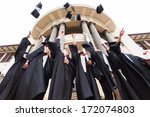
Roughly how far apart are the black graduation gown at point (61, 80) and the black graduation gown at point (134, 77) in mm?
1031

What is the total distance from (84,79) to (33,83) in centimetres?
89

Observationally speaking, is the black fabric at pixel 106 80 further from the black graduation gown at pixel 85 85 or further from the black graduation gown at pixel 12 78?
the black graduation gown at pixel 12 78

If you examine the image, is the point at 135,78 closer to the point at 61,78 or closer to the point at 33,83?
the point at 61,78

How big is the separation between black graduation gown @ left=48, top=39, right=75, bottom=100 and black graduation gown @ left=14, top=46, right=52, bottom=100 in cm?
18

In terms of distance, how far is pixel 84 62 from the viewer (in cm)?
439

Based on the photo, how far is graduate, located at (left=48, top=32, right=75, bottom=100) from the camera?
148 inches

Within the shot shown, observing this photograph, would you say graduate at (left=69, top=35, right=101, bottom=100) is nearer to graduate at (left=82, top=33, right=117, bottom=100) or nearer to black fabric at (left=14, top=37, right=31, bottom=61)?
graduate at (left=82, top=33, right=117, bottom=100)

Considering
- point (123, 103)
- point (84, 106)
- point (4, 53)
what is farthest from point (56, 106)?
point (4, 53)

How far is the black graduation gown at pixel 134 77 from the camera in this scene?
13.3 ft

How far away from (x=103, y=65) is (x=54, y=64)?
3.25 feet

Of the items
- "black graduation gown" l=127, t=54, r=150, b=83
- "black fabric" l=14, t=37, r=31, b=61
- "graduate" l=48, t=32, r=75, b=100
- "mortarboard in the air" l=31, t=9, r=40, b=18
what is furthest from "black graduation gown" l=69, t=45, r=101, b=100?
"mortarboard in the air" l=31, t=9, r=40, b=18

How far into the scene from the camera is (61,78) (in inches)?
157

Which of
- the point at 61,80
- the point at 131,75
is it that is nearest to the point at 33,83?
the point at 61,80

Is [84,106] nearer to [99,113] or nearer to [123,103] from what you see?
[99,113]
